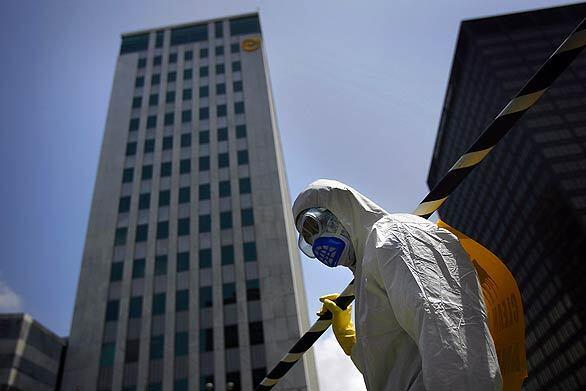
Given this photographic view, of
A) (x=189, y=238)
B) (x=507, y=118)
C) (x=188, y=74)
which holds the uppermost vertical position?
(x=188, y=74)

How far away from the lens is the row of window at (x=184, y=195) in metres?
34.7

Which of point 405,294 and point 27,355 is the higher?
point 27,355

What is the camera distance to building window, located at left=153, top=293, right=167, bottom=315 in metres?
29.1

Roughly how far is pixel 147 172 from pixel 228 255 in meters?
11.7

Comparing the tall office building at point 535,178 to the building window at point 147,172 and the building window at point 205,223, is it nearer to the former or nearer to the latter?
the building window at point 205,223

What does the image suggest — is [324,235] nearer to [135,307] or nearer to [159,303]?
[159,303]

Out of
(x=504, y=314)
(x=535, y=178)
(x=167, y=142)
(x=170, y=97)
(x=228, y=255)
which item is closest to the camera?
(x=504, y=314)

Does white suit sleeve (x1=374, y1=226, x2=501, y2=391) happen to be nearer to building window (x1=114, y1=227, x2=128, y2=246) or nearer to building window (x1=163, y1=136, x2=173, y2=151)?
building window (x1=114, y1=227, x2=128, y2=246)

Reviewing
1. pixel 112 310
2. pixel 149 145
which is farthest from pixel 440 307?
pixel 149 145

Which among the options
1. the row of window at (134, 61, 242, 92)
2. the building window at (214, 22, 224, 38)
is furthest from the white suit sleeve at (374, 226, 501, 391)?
the building window at (214, 22, 224, 38)

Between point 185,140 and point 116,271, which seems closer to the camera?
point 116,271

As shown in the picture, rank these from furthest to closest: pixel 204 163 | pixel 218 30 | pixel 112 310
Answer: pixel 218 30 < pixel 204 163 < pixel 112 310

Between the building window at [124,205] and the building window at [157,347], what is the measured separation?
11540 millimetres

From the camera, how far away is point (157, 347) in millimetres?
27750
